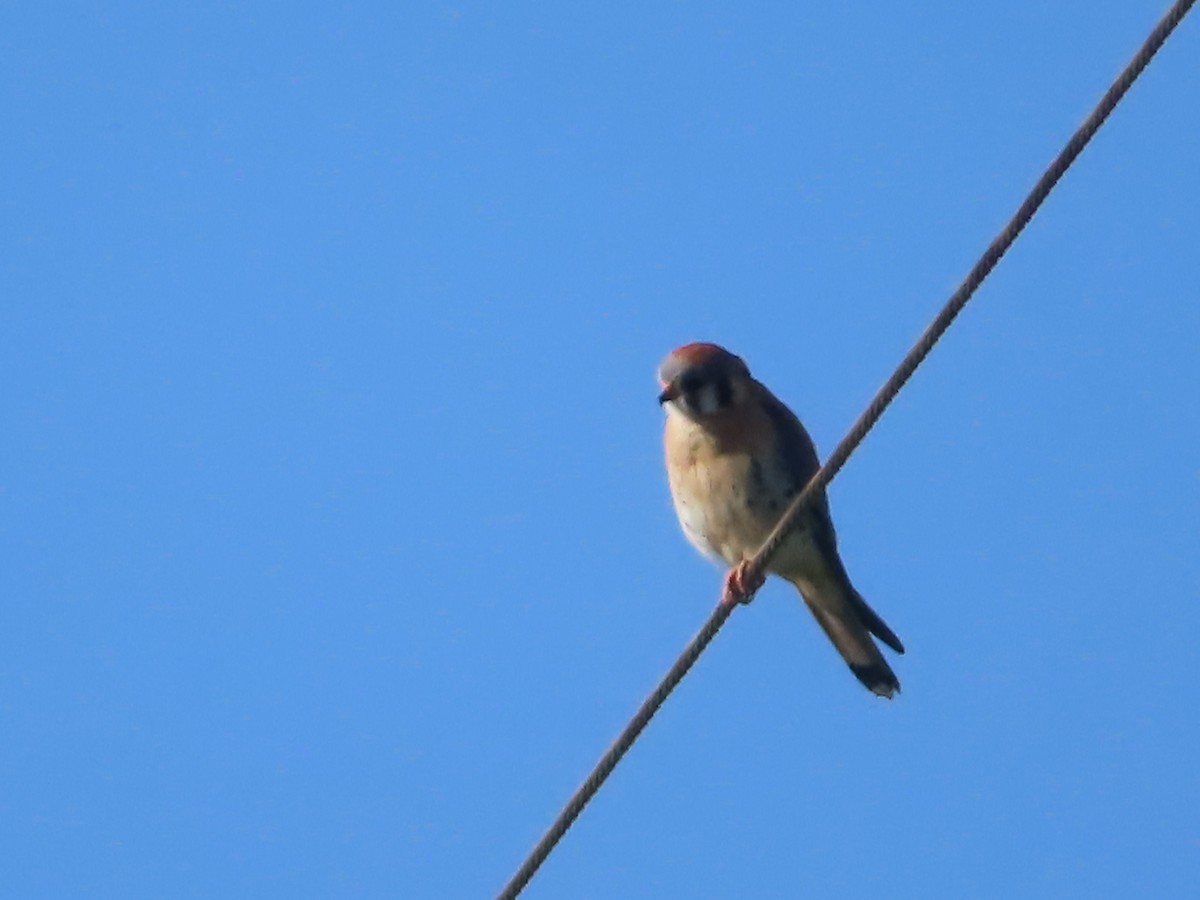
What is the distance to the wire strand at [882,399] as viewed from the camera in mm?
3971

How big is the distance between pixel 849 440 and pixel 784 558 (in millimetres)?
3071

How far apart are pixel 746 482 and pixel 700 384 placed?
455 mm

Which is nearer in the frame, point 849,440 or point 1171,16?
point 1171,16

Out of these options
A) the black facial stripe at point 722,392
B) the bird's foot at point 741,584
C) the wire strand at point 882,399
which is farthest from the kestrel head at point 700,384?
the wire strand at point 882,399

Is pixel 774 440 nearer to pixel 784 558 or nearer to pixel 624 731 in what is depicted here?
pixel 784 558

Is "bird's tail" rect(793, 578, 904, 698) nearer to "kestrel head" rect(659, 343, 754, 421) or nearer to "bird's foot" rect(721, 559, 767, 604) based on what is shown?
"bird's foot" rect(721, 559, 767, 604)

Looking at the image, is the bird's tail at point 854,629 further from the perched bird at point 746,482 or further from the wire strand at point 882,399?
the wire strand at point 882,399

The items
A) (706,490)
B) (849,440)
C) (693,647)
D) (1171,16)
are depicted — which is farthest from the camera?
(706,490)

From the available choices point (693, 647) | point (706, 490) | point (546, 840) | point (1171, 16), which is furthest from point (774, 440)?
point (1171, 16)

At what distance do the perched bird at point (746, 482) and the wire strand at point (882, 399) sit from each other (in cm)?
194

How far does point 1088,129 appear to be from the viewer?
405cm

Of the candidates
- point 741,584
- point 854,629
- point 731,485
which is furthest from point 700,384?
point 854,629

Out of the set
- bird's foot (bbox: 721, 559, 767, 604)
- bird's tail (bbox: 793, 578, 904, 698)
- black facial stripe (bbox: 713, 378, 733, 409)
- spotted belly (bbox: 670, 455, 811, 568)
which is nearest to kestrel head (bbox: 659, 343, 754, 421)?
black facial stripe (bbox: 713, 378, 733, 409)

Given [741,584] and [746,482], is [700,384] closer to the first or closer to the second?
[746,482]
